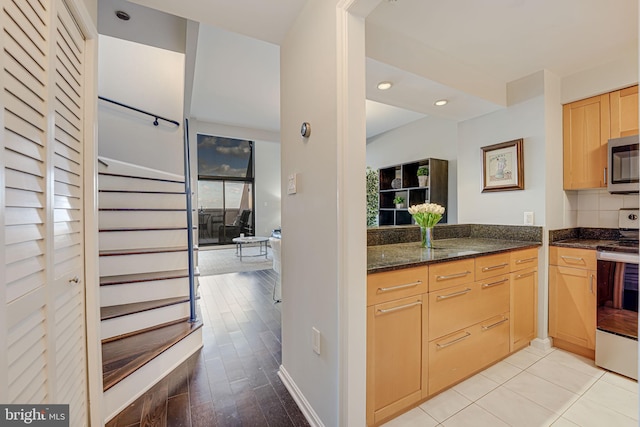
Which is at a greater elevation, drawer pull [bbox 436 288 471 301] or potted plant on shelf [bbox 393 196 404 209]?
potted plant on shelf [bbox 393 196 404 209]

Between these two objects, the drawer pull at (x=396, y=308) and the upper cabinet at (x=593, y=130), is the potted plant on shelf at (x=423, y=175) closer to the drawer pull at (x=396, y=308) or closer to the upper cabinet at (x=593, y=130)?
the upper cabinet at (x=593, y=130)

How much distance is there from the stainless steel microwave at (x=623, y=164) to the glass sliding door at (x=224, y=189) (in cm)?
779

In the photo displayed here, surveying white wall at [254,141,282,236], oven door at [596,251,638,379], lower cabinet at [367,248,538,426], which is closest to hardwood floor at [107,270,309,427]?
lower cabinet at [367,248,538,426]

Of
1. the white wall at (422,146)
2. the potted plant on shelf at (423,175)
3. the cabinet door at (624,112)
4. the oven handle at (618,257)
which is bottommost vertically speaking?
the oven handle at (618,257)

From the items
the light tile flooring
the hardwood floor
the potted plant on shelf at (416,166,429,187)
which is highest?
the potted plant on shelf at (416,166,429,187)

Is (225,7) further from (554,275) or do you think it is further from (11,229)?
(554,275)

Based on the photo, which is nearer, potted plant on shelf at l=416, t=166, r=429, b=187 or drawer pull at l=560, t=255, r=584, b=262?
drawer pull at l=560, t=255, r=584, b=262

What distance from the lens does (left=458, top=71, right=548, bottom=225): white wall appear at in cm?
229

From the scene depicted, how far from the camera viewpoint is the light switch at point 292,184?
162cm

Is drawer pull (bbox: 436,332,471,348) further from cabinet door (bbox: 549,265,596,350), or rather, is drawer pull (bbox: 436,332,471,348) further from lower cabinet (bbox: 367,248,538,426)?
cabinet door (bbox: 549,265,596,350)

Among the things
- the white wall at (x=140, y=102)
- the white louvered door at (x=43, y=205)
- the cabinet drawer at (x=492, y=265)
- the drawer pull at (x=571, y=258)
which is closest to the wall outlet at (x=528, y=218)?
the drawer pull at (x=571, y=258)

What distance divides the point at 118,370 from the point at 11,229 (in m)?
1.23

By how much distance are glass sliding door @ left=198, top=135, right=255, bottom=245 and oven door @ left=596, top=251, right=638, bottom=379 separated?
777 centimetres

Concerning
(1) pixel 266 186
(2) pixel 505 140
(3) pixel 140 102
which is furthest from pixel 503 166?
(1) pixel 266 186
